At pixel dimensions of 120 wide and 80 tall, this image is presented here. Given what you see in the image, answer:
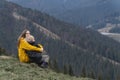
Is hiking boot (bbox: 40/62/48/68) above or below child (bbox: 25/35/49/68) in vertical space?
below

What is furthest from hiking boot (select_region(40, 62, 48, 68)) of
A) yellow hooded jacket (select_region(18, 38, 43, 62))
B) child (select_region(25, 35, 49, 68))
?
yellow hooded jacket (select_region(18, 38, 43, 62))

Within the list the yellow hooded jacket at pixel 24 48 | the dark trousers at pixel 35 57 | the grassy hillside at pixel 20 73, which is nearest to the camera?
the grassy hillside at pixel 20 73

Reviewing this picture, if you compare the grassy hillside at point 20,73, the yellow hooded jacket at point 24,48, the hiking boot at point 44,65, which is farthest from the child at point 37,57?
the grassy hillside at point 20,73

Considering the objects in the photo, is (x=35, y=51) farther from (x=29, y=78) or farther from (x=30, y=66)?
(x=29, y=78)

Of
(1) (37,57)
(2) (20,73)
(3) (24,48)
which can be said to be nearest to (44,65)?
(1) (37,57)

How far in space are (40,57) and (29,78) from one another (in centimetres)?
666

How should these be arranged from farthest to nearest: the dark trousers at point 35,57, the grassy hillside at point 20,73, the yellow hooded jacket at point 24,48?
the dark trousers at point 35,57
the yellow hooded jacket at point 24,48
the grassy hillside at point 20,73

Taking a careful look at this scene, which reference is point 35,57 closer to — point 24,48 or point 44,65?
point 44,65

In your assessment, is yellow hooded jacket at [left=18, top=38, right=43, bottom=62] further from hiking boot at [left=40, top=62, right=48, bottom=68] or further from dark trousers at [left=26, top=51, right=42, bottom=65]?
hiking boot at [left=40, top=62, right=48, bottom=68]

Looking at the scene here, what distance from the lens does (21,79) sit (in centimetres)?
1919

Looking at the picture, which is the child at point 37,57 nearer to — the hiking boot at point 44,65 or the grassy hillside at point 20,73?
the hiking boot at point 44,65

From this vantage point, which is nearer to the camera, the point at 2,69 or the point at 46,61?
the point at 2,69

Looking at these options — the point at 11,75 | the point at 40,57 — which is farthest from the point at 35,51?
the point at 11,75

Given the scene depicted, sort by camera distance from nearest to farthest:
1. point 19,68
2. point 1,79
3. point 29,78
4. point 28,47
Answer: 1. point 1,79
2. point 29,78
3. point 19,68
4. point 28,47
